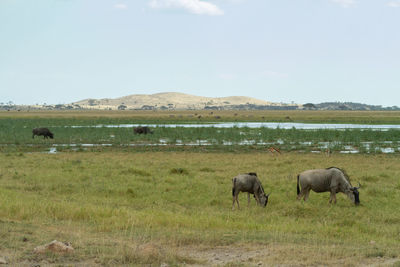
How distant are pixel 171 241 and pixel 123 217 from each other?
281cm

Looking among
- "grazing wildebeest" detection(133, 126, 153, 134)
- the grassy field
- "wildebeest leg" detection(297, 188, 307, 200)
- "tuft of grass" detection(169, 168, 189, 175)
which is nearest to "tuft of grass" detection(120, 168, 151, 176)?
the grassy field

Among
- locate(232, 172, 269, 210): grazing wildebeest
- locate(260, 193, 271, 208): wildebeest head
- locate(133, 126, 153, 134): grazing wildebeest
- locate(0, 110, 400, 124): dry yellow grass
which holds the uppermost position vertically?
locate(0, 110, 400, 124): dry yellow grass

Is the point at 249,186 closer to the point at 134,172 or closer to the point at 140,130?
the point at 134,172

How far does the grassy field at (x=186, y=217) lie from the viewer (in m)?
8.58

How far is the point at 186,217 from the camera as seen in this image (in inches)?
483

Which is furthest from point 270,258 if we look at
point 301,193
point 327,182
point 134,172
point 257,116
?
point 257,116

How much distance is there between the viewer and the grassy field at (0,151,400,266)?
8578mm

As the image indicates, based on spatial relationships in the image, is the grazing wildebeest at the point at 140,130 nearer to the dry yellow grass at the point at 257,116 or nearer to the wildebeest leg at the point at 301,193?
the wildebeest leg at the point at 301,193

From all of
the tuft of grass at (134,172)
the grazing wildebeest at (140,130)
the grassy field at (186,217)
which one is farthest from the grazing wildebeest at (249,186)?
the grazing wildebeest at (140,130)

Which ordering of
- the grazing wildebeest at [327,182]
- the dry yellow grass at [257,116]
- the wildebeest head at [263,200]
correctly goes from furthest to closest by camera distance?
the dry yellow grass at [257,116]
the grazing wildebeest at [327,182]
the wildebeest head at [263,200]

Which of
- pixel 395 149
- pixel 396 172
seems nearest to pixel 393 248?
pixel 396 172

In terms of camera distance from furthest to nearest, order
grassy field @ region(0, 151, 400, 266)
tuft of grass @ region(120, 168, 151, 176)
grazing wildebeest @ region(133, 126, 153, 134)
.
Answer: grazing wildebeest @ region(133, 126, 153, 134), tuft of grass @ region(120, 168, 151, 176), grassy field @ region(0, 151, 400, 266)

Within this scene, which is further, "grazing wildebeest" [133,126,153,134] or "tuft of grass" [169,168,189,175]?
"grazing wildebeest" [133,126,153,134]

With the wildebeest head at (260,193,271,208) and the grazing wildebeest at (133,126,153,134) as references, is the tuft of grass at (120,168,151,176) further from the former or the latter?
the grazing wildebeest at (133,126,153,134)
